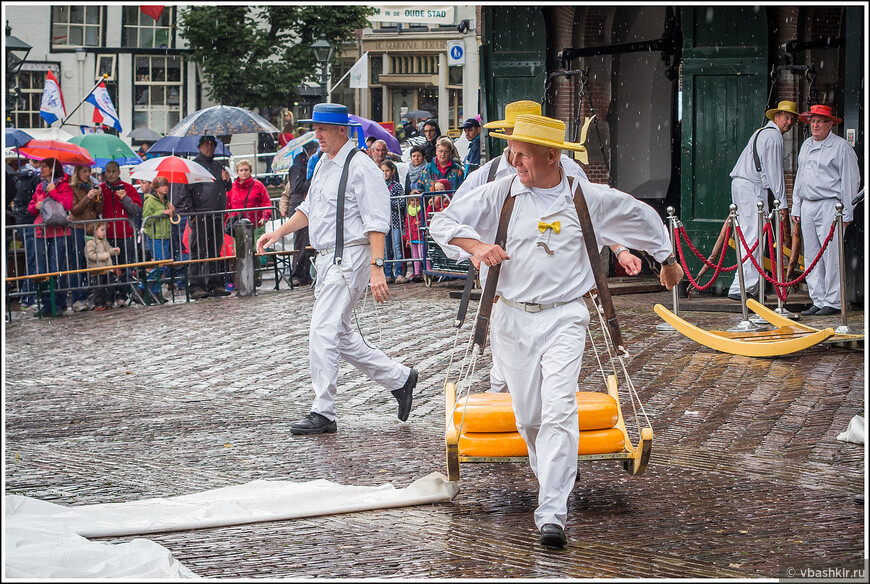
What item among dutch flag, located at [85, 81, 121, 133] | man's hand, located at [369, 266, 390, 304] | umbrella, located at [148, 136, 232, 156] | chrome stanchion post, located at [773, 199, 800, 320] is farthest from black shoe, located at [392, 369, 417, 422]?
dutch flag, located at [85, 81, 121, 133]

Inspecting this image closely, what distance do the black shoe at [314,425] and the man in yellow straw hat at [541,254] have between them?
229cm

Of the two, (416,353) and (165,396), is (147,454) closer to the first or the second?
(165,396)

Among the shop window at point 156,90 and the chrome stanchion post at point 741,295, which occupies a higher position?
the shop window at point 156,90

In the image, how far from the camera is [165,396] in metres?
9.25

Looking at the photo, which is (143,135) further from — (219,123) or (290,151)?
(219,123)

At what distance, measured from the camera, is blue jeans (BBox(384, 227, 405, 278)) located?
16172 millimetres

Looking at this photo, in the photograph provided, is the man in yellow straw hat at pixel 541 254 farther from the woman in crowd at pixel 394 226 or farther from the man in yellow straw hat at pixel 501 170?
the woman in crowd at pixel 394 226

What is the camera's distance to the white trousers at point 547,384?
532 centimetres

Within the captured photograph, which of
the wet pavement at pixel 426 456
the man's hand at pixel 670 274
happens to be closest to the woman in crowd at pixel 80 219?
the wet pavement at pixel 426 456

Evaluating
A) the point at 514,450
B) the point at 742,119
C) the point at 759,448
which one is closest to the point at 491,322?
the point at 514,450

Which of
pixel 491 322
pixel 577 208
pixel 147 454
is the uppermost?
pixel 577 208

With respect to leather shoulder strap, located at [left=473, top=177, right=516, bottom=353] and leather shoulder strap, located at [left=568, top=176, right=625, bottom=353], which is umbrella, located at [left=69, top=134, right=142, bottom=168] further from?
leather shoulder strap, located at [left=568, top=176, right=625, bottom=353]

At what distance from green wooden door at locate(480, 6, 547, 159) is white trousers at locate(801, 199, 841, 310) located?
483cm

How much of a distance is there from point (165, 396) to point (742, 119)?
8.14m
